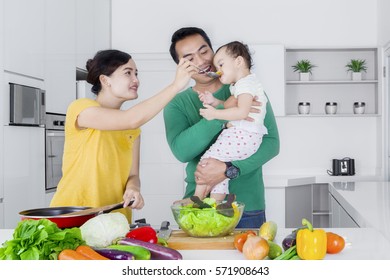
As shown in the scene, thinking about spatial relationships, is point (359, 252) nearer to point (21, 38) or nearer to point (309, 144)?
point (21, 38)

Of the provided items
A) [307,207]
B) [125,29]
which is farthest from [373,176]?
[125,29]

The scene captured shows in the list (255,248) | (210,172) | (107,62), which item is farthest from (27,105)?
(255,248)

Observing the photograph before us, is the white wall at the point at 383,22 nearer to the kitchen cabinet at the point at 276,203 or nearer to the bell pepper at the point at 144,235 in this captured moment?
the kitchen cabinet at the point at 276,203

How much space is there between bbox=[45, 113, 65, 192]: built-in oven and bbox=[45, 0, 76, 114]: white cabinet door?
0.19 ft

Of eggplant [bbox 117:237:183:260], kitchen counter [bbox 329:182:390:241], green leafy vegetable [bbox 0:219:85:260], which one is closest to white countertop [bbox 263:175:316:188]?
kitchen counter [bbox 329:182:390:241]

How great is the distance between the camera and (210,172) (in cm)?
184

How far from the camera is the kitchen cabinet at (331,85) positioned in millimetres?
4305

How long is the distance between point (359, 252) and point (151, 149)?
3.30 metres

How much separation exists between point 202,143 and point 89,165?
1.20 ft

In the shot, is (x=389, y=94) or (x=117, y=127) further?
(x=389, y=94)

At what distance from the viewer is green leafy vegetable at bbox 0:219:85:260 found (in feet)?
3.51

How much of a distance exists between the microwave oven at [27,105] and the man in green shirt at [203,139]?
93cm

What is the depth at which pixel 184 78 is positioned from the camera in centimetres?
159

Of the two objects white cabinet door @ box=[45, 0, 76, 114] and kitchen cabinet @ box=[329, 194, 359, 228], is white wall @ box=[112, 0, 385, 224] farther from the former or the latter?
kitchen cabinet @ box=[329, 194, 359, 228]
